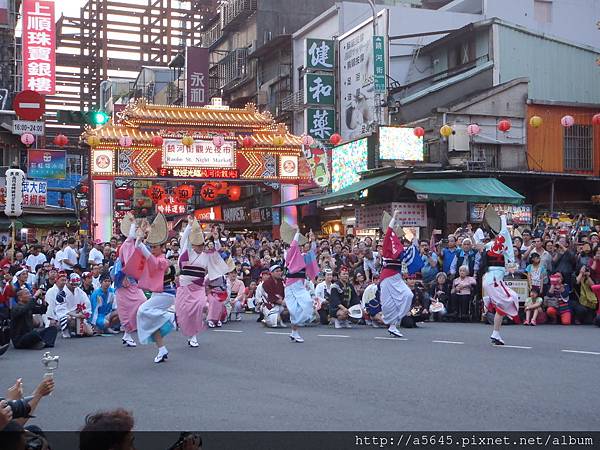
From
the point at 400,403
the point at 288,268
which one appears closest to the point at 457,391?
the point at 400,403

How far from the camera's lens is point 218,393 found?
27.0ft

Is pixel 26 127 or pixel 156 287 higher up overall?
pixel 26 127

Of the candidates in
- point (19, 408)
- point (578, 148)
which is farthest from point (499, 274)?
point (578, 148)

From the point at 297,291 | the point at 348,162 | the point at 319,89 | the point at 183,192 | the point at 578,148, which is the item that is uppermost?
the point at 319,89

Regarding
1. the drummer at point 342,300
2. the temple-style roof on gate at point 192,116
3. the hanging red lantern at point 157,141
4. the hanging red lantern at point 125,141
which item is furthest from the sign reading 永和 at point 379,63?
the drummer at point 342,300

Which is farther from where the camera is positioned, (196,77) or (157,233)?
(196,77)

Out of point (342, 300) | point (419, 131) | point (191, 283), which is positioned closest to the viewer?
point (191, 283)

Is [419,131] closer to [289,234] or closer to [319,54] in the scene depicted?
[319,54]

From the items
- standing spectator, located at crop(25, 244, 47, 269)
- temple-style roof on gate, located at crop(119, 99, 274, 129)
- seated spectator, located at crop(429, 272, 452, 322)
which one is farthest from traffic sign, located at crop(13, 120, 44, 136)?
seated spectator, located at crop(429, 272, 452, 322)

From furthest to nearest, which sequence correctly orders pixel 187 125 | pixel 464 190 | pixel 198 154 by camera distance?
pixel 187 125, pixel 198 154, pixel 464 190

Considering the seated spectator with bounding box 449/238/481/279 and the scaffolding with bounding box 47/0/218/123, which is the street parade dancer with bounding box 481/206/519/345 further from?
the scaffolding with bounding box 47/0/218/123

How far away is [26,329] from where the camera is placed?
44.5 ft

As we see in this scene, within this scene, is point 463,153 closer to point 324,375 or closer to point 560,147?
point 560,147

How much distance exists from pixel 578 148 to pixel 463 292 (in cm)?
1318
